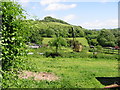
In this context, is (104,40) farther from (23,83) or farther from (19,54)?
(19,54)

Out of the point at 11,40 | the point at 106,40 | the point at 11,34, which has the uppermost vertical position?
the point at 11,34

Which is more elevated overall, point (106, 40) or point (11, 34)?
point (11, 34)

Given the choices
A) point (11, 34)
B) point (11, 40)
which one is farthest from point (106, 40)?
point (11, 34)

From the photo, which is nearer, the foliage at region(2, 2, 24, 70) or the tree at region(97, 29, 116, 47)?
the foliage at region(2, 2, 24, 70)

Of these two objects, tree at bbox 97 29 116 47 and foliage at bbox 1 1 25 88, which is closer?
foliage at bbox 1 1 25 88

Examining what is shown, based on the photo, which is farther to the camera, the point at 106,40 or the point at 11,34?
the point at 106,40

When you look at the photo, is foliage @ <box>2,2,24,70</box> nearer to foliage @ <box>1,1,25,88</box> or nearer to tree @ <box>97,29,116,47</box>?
foliage @ <box>1,1,25,88</box>

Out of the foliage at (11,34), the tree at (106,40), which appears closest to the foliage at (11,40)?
the foliage at (11,34)

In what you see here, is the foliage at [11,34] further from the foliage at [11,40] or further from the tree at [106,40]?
the tree at [106,40]

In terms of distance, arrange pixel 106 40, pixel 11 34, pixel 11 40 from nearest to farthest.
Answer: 1. pixel 11 34
2. pixel 11 40
3. pixel 106 40

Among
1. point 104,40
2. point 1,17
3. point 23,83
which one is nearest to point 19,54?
point 1,17

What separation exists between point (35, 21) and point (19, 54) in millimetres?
1104

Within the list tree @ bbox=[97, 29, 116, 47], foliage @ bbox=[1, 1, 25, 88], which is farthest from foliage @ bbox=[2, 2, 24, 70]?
tree @ bbox=[97, 29, 116, 47]

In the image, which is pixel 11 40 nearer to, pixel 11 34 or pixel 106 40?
pixel 11 34
